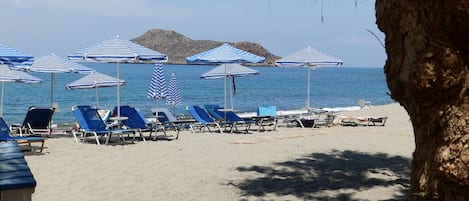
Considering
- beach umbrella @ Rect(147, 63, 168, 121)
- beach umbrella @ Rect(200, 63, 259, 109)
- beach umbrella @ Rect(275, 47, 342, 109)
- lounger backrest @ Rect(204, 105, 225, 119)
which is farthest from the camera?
beach umbrella @ Rect(147, 63, 168, 121)

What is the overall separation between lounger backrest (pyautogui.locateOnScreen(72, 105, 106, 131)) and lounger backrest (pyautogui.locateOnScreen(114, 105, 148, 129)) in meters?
0.71

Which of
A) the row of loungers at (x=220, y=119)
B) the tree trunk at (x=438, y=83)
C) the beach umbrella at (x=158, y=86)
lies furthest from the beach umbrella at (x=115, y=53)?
the tree trunk at (x=438, y=83)

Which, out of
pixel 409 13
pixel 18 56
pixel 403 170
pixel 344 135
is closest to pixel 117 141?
pixel 18 56

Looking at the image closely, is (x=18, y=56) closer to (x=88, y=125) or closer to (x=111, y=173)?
(x=88, y=125)

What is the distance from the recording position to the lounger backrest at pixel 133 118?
1045 cm

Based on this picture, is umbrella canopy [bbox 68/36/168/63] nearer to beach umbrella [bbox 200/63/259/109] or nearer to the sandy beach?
the sandy beach

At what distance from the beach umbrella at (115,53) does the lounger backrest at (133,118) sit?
38cm

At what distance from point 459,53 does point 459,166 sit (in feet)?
1.39

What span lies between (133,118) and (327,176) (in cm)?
532

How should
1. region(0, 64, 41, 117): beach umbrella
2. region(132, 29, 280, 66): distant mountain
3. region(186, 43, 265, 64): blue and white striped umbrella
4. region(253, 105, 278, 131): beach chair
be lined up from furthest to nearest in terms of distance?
region(132, 29, 280, 66): distant mountain → region(0, 64, 41, 117): beach umbrella → region(253, 105, 278, 131): beach chair → region(186, 43, 265, 64): blue and white striped umbrella

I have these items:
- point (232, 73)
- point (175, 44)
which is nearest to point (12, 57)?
point (232, 73)

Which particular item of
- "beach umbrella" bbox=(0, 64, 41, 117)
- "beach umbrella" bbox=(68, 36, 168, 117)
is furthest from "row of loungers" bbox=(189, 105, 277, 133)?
"beach umbrella" bbox=(0, 64, 41, 117)

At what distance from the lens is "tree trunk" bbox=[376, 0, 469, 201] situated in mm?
1985

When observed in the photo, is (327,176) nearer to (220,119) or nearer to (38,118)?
(220,119)
